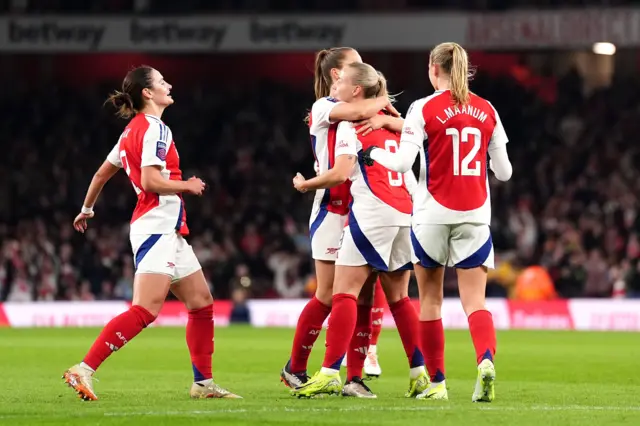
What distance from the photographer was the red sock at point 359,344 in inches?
345

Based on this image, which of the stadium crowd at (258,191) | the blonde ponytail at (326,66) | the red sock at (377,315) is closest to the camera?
the blonde ponytail at (326,66)

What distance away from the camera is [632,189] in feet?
82.9

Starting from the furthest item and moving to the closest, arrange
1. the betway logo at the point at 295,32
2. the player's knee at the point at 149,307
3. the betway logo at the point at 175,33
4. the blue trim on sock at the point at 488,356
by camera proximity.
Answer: the betway logo at the point at 175,33 < the betway logo at the point at 295,32 < the player's knee at the point at 149,307 < the blue trim on sock at the point at 488,356

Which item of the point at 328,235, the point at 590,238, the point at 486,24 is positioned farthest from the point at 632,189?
the point at 328,235

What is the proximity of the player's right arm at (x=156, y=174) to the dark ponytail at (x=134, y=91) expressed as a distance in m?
0.37

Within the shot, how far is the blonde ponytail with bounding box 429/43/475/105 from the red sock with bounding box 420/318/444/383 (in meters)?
1.43

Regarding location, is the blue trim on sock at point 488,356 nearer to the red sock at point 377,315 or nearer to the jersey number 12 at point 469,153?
the jersey number 12 at point 469,153

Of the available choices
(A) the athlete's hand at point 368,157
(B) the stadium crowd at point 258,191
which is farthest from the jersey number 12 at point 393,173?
(B) the stadium crowd at point 258,191

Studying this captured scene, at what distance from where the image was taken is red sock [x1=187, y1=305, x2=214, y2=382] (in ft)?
28.1

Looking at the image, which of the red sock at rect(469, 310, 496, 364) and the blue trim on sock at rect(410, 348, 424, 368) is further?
the blue trim on sock at rect(410, 348, 424, 368)

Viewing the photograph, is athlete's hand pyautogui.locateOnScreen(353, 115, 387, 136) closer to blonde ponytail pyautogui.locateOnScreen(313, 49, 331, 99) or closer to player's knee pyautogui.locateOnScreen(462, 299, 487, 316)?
blonde ponytail pyautogui.locateOnScreen(313, 49, 331, 99)

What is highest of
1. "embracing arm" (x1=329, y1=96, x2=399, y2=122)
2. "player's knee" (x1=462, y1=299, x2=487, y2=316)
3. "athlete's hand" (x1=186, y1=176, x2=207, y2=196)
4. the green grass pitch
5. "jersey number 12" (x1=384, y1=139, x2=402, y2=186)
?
"embracing arm" (x1=329, y1=96, x2=399, y2=122)

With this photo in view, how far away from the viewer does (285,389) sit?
9.38 meters

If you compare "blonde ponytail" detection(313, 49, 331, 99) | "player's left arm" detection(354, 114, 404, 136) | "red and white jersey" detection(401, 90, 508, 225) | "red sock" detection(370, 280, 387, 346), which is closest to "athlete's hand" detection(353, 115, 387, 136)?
"player's left arm" detection(354, 114, 404, 136)
